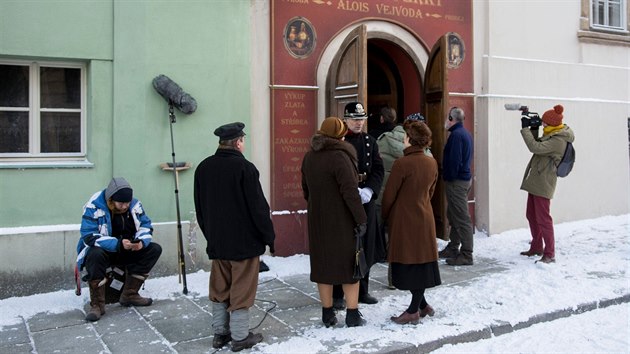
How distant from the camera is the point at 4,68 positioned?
6.77 metres

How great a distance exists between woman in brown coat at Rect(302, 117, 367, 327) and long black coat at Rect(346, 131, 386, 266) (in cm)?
57

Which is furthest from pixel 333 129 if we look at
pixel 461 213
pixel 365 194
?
pixel 461 213

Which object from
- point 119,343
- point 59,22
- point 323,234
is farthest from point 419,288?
point 59,22

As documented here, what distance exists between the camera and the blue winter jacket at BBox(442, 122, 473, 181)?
7844 mm

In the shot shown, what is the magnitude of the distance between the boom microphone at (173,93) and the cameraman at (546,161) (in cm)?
410

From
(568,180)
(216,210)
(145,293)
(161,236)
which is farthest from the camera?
(568,180)

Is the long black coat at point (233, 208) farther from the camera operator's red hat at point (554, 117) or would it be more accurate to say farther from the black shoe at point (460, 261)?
the camera operator's red hat at point (554, 117)

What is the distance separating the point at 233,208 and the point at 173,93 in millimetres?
2698

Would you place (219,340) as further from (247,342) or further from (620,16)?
(620,16)

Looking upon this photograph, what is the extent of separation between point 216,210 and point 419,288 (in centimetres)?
190

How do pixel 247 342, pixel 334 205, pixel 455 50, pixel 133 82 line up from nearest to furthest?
1. pixel 247 342
2. pixel 334 205
3. pixel 133 82
4. pixel 455 50

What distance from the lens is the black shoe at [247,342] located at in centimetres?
492

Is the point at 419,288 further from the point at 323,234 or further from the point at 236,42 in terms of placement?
the point at 236,42

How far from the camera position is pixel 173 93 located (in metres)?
7.10
